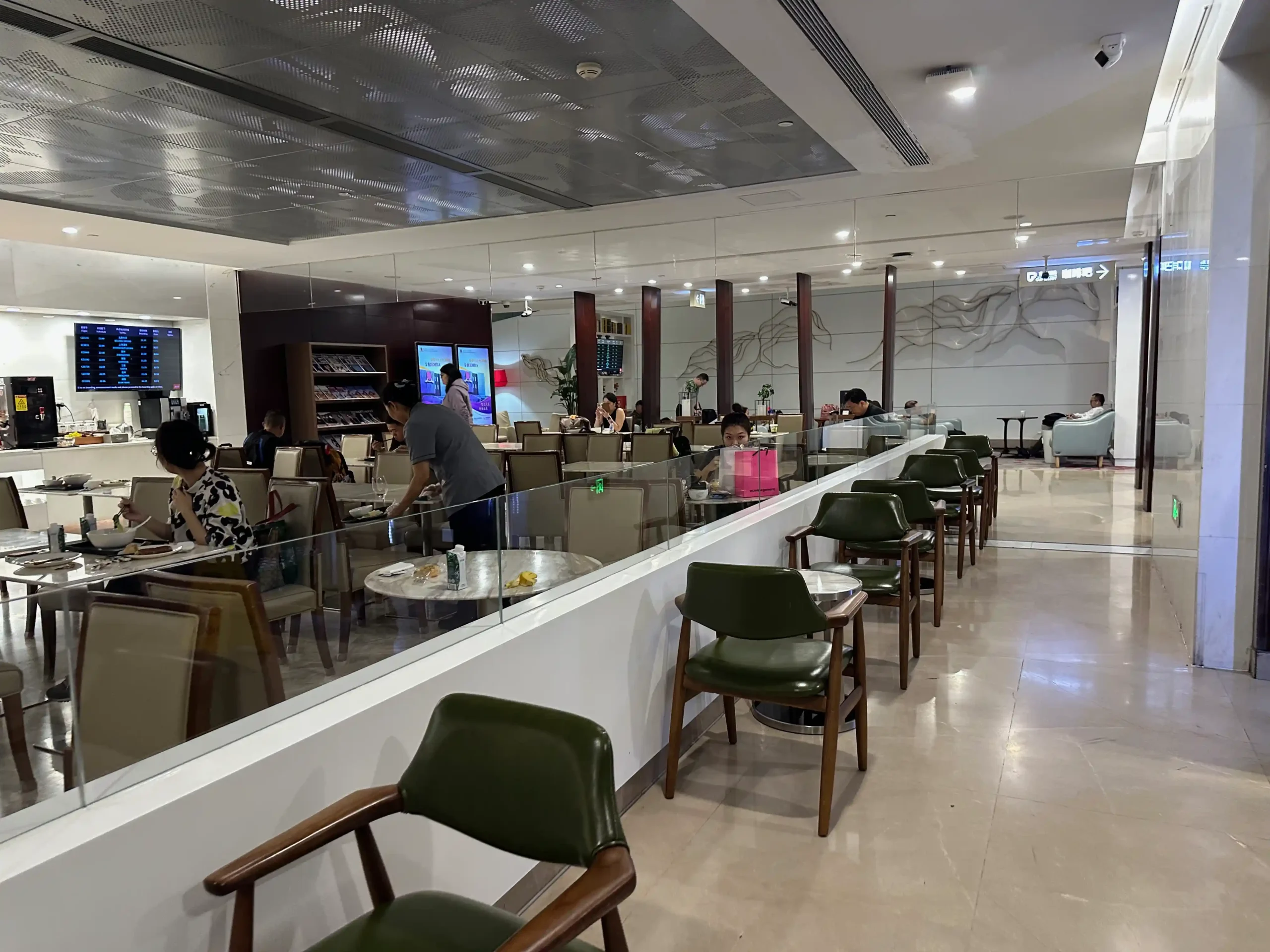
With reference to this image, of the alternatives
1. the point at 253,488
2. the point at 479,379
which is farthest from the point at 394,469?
the point at 479,379

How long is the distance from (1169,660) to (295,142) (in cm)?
601

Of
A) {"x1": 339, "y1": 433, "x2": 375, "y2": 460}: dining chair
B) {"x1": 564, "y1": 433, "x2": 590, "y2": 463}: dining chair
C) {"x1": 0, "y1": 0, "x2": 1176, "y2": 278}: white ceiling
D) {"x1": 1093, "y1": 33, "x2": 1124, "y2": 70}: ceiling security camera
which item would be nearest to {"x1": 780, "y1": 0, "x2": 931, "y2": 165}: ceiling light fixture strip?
{"x1": 0, "y1": 0, "x2": 1176, "y2": 278}: white ceiling

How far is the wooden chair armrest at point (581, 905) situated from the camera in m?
1.19

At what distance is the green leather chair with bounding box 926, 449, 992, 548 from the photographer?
22.0 feet

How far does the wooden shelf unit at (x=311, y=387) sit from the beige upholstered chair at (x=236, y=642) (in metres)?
9.83

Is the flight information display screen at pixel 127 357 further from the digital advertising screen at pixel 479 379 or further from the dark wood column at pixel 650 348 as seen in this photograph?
the dark wood column at pixel 650 348

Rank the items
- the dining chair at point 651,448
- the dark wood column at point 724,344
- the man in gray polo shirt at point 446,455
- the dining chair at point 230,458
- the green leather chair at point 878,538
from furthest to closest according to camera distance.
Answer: the dark wood column at point 724,344
the dining chair at point 651,448
the dining chair at point 230,458
the man in gray polo shirt at point 446,455
the green leather chair at point 878,538

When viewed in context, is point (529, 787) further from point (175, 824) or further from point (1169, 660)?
point (1169, 660)

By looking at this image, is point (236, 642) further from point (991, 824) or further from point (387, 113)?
point (387, 113)

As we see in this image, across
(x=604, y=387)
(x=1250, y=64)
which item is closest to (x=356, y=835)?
(x=1250, y=64)

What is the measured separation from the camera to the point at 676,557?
328 centimetres

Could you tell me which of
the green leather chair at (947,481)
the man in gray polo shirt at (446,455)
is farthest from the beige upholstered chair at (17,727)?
the green leather chair at (947,481)

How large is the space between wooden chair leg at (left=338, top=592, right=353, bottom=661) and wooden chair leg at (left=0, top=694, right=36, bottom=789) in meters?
0.67

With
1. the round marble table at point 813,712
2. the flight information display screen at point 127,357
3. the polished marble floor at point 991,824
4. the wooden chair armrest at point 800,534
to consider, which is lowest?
the polished marble floor at point 991,824
